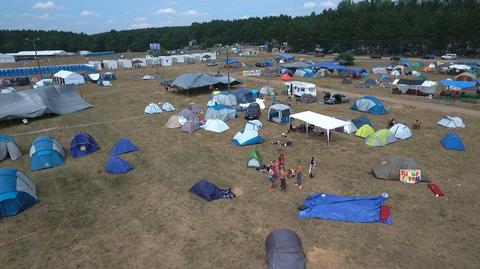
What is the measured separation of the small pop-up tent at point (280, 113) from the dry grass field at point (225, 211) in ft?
8.44

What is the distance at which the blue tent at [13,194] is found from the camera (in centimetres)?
1345

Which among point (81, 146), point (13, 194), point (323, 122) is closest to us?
point (13, 194)

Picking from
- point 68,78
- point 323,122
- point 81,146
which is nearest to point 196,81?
point 81,146

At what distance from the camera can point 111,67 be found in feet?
238

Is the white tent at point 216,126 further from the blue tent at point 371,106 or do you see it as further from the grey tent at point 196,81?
the blue tent at point 371,106

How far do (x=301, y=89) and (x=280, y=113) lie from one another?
1021 cm

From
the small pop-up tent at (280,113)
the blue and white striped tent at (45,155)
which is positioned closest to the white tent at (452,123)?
the small pop-up tent at (280,113)

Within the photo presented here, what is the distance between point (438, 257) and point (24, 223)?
16234mm

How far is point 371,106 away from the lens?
28.9m

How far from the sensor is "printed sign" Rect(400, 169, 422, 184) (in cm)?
1563

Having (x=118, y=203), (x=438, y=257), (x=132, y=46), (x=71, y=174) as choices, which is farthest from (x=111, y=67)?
(x=132, y=46)

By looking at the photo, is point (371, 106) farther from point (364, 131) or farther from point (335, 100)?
point (364, 131)

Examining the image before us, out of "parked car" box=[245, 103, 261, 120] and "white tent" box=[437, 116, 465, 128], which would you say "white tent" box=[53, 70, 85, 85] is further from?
"white tent" box=[437, 116, 465, 128]

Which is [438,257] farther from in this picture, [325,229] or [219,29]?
[219,29]
